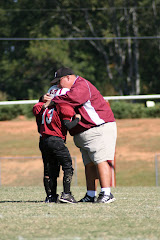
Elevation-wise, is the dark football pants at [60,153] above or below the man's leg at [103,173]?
above

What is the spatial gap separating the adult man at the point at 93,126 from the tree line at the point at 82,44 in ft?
108

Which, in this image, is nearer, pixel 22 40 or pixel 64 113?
pixel 64 113

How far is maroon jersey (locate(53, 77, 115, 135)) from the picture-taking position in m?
6.20

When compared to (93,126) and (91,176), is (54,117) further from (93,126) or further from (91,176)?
(91,176)

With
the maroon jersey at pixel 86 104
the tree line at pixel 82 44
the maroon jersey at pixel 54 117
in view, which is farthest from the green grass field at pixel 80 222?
the tree line at pixel 82 44

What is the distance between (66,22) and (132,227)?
1503 inches

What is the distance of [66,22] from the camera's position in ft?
136

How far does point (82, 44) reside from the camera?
138 ft

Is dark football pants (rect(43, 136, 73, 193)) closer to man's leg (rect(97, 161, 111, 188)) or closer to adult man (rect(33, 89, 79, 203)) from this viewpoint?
adult man (rect(33, 89, 79, 203))

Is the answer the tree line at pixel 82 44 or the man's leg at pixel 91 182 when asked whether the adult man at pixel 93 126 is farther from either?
the tree line at pixel 82 44

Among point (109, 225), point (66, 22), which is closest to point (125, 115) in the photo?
point (66, 22)

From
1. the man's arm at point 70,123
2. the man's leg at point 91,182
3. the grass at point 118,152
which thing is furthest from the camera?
the grass at point 118,152

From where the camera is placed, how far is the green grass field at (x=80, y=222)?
398cm

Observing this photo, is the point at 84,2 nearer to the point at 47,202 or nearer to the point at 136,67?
the point at 136,67
